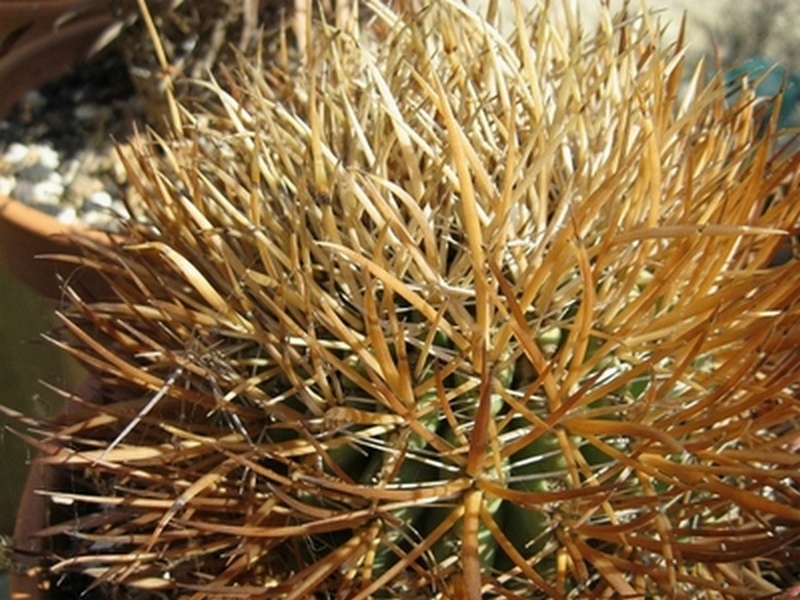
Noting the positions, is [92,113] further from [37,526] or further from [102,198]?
[37,526]

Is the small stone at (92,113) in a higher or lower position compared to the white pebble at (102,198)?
higher

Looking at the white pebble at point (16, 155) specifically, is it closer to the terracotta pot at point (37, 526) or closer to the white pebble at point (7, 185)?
the white pebble at point (7, 185)

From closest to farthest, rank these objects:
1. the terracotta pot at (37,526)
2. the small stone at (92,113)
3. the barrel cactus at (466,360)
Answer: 1. the barrel cactus at (466,360)
2. the terracotta pot at (37,526)
3. the small stone at (92,113)

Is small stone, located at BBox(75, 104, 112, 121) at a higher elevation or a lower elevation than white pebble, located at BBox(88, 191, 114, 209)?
higher

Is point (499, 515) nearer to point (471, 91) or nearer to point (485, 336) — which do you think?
point (485, 336)

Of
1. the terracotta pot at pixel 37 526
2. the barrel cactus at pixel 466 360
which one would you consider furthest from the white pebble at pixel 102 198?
the barrel cactus at pixel 466 360

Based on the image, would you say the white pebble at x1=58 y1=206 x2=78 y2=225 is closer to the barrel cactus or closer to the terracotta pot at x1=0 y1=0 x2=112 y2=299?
the terracotta pot at x1=0 y1=0 x2=112 y2=299

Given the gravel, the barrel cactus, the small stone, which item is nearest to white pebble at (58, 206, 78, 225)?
the gravel

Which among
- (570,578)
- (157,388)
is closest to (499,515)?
(570,578)

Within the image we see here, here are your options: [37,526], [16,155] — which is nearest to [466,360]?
[37,526]
